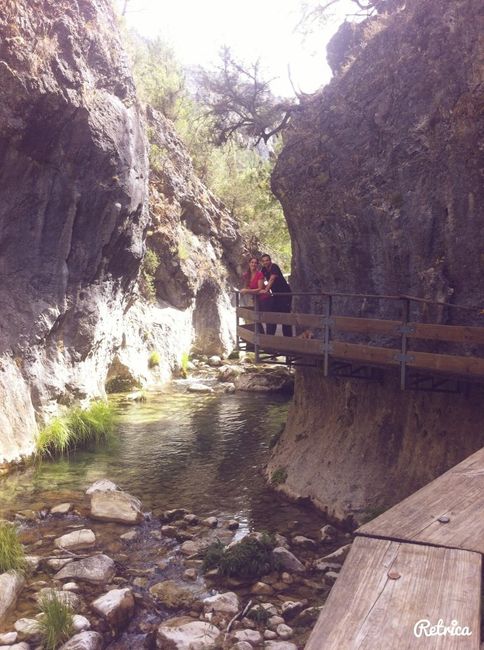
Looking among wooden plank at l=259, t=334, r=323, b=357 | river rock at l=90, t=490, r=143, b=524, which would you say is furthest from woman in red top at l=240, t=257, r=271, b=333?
river rock at l=90, t=490, r=143, b=524

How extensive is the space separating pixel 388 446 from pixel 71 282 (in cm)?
1145

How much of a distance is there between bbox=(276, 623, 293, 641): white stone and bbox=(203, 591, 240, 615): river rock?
71 cm

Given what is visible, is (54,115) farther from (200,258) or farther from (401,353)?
(200,258)

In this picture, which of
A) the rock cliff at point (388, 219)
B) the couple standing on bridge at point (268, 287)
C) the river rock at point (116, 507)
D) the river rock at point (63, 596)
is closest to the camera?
A: the river rock at point (63, 596)

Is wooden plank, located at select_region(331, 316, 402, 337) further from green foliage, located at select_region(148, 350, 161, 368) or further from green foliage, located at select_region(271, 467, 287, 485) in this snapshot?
green foliage, located at select_region(148, 350, 161, 368)

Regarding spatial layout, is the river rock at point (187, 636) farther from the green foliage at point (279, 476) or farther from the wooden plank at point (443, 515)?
the green foliage at point (279, 476)

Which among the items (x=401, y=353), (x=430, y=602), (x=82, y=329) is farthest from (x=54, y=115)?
(x=430, y=602)

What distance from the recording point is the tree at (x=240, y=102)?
864 inches

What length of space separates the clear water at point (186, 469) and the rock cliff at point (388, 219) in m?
0.99

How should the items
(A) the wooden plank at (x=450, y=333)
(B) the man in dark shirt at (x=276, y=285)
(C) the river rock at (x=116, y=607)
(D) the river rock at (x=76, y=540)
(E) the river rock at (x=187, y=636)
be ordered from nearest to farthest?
(E) the river rock at (x=187, y=636), (C) the river rock at (x=116, y=607), (A) the wooden plank at (x=450, y=333), (D) the river rock at (x=76, y=540), (B) the man in dark shirt at (x=276, y=285)

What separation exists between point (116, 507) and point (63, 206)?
9750 millimetres

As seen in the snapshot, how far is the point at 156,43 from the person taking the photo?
39.5 m

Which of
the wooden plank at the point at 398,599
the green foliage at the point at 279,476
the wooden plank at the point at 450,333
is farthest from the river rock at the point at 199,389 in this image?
the wooden plank at the point at 398,599

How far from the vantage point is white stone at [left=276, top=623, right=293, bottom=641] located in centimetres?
646
